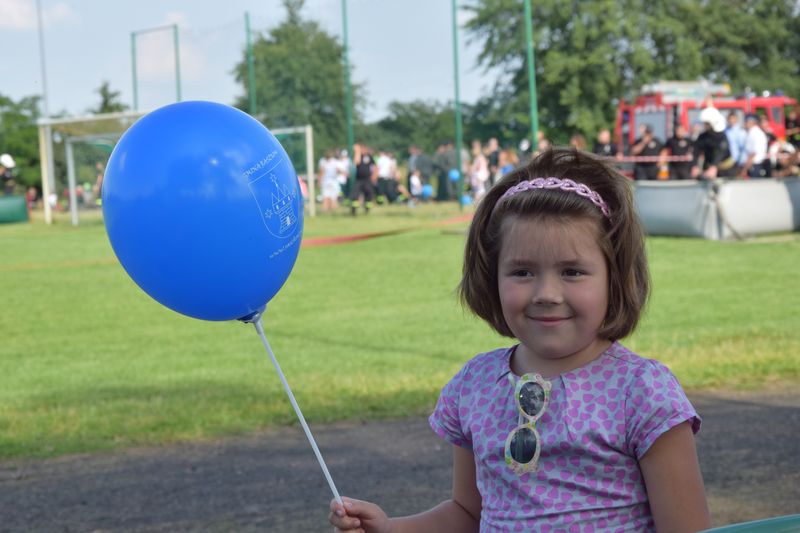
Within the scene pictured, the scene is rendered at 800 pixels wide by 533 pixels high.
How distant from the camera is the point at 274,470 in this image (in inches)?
209

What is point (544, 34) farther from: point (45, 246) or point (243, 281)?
point (243, 281)

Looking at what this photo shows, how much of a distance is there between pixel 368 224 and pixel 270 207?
76.9ft

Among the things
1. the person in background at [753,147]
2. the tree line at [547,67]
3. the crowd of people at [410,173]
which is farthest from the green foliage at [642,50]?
the person in background at [753,147]

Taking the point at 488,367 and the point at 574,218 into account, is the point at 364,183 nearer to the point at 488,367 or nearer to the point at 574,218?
the point at 488,367

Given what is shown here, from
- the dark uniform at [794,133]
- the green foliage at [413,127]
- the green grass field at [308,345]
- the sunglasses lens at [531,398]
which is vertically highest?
the green foliage at [413,127]

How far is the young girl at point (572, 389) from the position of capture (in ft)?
7.00

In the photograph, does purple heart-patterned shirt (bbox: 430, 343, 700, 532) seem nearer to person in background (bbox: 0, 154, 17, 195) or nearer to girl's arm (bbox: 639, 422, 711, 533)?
girl's arm (bbox: 639, 422, 711, 533)

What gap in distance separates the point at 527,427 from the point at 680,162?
772 inches

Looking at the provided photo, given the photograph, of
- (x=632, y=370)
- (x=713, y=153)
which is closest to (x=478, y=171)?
(x=713, y=153)

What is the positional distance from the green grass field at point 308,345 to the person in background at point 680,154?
17.3 ft

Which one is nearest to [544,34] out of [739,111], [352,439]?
[739,111]

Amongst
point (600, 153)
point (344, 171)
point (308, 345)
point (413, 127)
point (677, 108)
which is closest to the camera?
point (308, 345)

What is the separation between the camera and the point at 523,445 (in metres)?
2.21

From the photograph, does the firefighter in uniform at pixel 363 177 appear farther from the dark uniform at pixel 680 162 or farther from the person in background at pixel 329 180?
the dark uniform at pixel 680 162
